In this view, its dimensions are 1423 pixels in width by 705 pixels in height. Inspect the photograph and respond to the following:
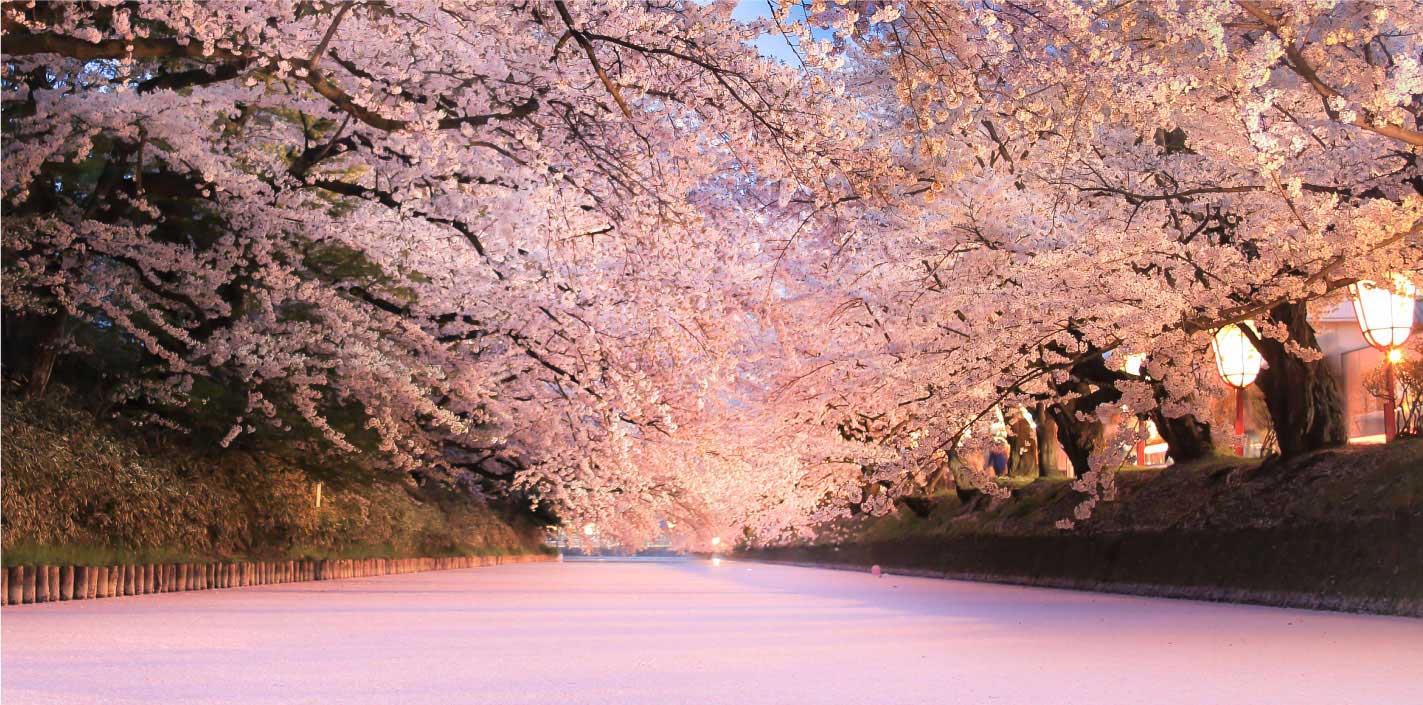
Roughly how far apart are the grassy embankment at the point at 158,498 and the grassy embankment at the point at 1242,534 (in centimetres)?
954

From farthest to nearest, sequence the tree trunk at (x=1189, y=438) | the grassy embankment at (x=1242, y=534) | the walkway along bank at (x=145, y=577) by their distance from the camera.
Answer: the tree trunk at (x=1189, y=438) < the grassy embankment at (x=1242, y=534) < the walkway along bank at (x=145, y=577)

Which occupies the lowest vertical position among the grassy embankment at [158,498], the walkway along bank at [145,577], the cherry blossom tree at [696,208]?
the walkway along bank at [145,577]

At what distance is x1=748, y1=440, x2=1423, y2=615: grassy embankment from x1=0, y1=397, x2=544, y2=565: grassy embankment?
9536 millimetres

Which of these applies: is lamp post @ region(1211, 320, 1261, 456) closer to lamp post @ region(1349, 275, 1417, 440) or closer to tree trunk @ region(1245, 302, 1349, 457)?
tree trunk @ region(1245, 302, 1349, 457)

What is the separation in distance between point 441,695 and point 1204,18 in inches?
168

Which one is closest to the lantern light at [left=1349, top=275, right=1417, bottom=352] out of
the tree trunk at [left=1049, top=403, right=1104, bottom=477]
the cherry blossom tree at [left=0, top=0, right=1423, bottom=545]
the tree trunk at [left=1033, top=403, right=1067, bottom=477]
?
the cherry blossom tree at [left=0, top=0, right=1423, bottom=545]

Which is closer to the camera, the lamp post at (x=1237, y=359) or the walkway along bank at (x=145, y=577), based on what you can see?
the walkway along bank at (x=145, y=577)

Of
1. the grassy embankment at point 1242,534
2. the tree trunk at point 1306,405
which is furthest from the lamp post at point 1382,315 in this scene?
the tree trunk at point 1306,405

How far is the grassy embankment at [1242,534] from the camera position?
11.1 m

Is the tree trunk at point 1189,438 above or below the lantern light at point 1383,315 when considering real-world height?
below

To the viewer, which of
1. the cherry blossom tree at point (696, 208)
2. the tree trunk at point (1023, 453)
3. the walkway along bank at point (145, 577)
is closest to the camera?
the cherry blossom tree at point (696, 208)

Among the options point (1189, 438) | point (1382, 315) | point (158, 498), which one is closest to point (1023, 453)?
point (1189, 438)

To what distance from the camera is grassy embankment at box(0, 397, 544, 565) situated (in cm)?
1091

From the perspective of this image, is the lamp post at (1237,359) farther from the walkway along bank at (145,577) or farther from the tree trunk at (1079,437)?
the walkway along bank at (145,577)
